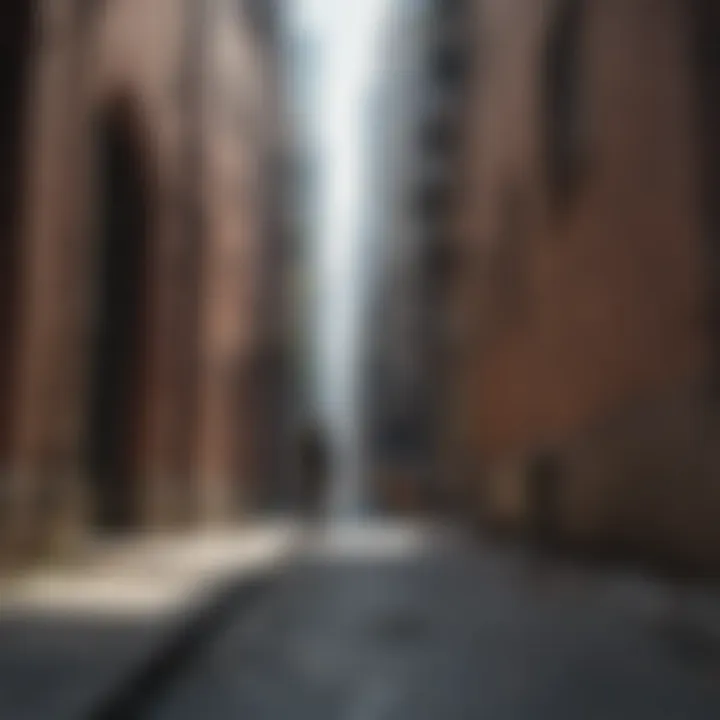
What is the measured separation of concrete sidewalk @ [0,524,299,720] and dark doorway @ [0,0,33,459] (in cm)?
159

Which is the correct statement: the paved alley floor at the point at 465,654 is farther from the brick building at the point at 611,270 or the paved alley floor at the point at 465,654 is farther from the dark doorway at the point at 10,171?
the dark doorway at the point at 10,171

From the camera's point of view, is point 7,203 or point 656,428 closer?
point 656,428

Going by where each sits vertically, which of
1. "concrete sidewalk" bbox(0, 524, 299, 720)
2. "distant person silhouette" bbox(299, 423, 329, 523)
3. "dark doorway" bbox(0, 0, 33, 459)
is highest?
"dark doorway" bbox(0, 0, 33, 459)

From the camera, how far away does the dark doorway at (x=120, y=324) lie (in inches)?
465

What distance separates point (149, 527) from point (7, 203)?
17.7 ft

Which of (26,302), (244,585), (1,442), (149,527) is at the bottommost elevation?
(149,527)

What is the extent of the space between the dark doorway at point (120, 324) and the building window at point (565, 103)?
471 cm

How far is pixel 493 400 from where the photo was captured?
54.0 feet

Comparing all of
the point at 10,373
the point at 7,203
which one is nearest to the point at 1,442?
the point at 10,373

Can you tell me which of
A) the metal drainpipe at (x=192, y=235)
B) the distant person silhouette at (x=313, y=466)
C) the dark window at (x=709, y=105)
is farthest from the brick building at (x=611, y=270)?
the metal drainpipe at (x=192, y=235)

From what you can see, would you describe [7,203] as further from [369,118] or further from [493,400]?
[369,118]

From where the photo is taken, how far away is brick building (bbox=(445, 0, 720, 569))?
6.11 meters

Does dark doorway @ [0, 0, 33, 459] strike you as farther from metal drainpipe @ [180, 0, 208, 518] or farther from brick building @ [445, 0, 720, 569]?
metal drainpipe @ [180, 0, 208, 518]

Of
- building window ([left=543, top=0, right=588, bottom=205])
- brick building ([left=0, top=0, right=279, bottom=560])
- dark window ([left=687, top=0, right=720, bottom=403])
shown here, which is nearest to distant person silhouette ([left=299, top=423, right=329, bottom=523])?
brick building ([left=0, top=0, right=279, bottom=560])
